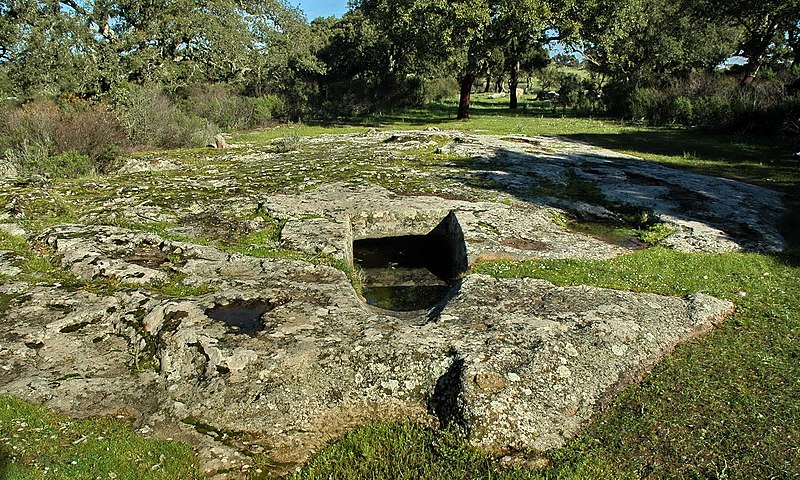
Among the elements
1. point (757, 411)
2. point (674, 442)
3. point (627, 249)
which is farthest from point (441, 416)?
point (627, 249)

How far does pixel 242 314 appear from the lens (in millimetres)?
6426

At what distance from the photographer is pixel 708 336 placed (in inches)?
255

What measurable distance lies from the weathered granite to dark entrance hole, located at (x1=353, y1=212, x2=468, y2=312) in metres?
1.58

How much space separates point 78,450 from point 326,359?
2.27m

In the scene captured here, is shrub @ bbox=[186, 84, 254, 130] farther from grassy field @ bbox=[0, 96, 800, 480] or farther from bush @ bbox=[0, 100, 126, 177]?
grassy field @ bbox=[0, 96, 800, 480]

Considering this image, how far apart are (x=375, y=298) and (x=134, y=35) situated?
2489cm

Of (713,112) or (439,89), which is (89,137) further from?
(439,89)

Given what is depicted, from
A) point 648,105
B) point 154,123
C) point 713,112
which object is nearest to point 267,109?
point 154,123

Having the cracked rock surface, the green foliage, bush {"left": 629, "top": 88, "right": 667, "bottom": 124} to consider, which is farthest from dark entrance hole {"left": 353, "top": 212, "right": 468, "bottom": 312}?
the green foliage

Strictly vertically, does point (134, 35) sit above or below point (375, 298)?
above

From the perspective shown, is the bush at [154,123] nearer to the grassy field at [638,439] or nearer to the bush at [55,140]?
the bush at [55,140]

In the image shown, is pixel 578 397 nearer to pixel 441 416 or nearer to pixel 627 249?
pixel 441 416

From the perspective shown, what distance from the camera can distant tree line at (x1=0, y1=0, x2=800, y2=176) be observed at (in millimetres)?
20828

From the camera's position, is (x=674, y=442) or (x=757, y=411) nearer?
(x=674, y=442)
